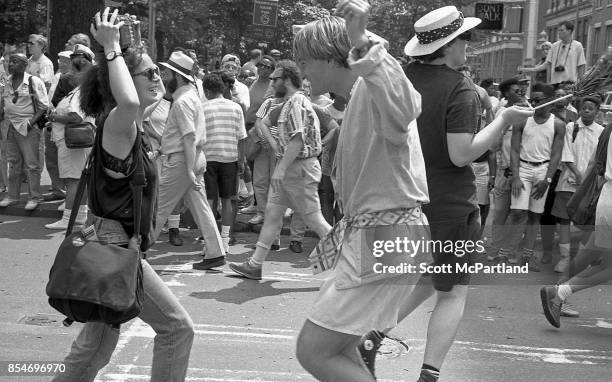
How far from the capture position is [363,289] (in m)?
3.64

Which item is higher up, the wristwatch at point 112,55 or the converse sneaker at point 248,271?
the wristwatch at point 112,55

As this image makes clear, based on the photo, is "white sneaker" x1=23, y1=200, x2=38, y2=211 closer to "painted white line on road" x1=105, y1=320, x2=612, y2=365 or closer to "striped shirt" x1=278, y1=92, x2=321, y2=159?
"striped shirt" x1=278, y1=92, x2=321, y2=159

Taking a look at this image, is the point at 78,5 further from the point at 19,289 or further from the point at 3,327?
the point at 3,327

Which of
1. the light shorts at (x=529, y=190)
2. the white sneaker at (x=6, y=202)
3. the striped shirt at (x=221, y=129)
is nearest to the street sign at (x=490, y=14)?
the light shorts at (x=529, y=190)

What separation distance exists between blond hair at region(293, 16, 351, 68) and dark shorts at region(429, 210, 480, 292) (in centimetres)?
133

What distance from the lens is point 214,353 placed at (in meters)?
5.83

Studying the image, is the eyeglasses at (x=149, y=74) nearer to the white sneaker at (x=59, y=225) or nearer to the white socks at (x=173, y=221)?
the white socks at (x=173, y=221)

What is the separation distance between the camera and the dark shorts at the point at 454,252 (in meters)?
4.68

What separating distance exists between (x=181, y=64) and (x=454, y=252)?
4716 mm

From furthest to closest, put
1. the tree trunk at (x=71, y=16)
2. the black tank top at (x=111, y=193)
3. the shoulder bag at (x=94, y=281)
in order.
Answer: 1. the tree trunk at (x=71, y=16)
2. the black tank top at (x=111, y=193)
3. the shoulder bag at (x=94, y=281)

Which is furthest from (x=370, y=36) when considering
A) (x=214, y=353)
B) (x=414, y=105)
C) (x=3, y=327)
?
(x=3, y=327)

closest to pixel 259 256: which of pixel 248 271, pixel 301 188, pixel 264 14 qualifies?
pixel 248 271

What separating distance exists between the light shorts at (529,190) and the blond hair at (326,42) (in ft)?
21.6

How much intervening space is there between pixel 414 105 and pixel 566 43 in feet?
39.7
